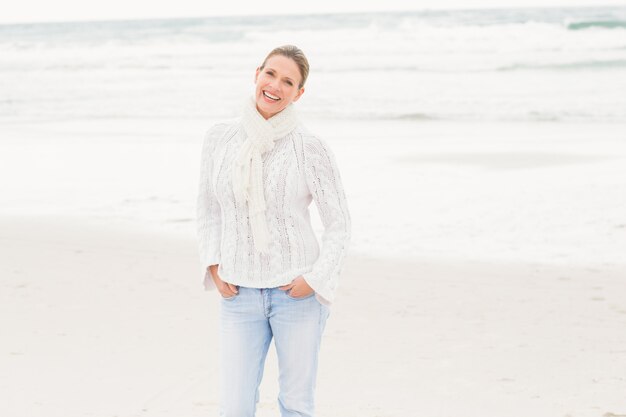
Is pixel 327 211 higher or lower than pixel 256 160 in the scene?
lower

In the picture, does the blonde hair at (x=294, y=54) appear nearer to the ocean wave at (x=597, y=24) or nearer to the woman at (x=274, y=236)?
the woman at (x=274, y=236)

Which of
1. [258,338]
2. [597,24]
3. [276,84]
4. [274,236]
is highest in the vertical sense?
[597,24]

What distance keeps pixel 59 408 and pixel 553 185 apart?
7231 millimetres

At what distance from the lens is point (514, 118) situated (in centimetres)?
1742

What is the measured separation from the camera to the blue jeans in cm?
294

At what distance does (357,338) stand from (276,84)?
2902mm

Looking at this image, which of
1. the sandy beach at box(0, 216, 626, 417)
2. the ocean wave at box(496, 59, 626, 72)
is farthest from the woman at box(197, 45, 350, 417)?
the ocean wave at box(496, 59, 626, 72)

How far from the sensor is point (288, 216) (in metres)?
2.91

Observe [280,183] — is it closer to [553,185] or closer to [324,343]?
[324,343]

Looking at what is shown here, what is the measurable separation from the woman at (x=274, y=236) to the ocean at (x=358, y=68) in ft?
49.0

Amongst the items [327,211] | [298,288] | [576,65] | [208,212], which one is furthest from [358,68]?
[298,288]

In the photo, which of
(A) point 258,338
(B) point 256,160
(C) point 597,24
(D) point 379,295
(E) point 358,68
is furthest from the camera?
(C) point 597,24

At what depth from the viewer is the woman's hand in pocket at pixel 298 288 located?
2.88m

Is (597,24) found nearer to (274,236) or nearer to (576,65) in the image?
(576,65)
